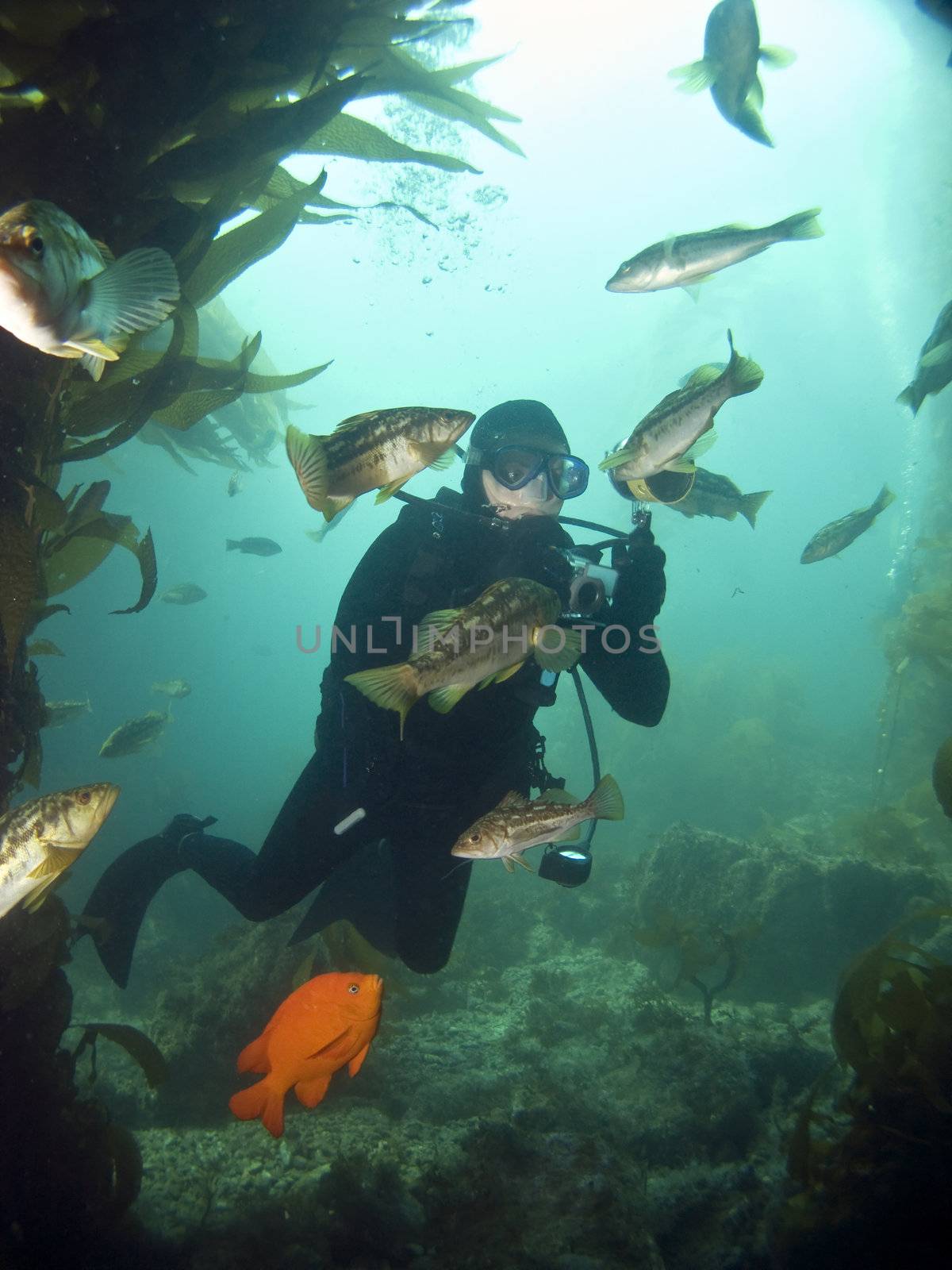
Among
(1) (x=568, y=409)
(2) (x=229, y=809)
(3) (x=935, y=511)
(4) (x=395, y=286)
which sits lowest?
(2) (x=229, y=809)

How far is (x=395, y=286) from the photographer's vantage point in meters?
38.2

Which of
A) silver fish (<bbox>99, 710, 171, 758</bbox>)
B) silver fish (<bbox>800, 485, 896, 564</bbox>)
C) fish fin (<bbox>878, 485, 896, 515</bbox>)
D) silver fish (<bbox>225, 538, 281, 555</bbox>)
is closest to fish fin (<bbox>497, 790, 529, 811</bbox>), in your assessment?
silver fish (<bbox>800, 485, 896, 564</bbox>)

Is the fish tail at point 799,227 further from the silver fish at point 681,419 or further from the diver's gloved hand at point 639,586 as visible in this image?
the diver's gloved hand at point 639,586

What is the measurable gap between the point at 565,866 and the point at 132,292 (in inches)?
133

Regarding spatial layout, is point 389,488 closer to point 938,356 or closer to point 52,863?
point 52,863

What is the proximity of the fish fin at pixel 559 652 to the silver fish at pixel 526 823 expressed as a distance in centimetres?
83

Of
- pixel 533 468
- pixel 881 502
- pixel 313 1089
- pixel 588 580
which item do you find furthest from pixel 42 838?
pixel 881 502

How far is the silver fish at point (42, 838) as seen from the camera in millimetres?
1907

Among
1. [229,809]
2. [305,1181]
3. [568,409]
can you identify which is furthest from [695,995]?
[568,409]

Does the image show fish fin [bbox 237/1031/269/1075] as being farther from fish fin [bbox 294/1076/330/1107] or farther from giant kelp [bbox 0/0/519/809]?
giant kelp [bbox 0/0/519/809]

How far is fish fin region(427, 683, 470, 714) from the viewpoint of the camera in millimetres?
1945

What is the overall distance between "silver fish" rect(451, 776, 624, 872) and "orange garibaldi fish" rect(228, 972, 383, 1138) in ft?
3.37

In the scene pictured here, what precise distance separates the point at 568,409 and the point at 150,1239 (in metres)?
58.0

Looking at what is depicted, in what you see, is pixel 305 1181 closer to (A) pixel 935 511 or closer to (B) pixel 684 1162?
(B) pixel 684 1162
